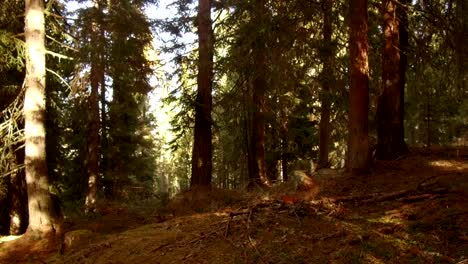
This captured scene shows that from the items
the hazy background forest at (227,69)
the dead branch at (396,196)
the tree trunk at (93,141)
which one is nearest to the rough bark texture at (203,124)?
the hazy background forest at (227,69)

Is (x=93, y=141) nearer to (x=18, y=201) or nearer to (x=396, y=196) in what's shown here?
(x=18, y=201)

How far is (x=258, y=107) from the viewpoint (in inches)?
639

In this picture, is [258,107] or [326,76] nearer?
[326,76]

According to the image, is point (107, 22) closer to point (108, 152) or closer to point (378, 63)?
point (378, 63)

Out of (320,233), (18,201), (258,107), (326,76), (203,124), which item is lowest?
(18,201)

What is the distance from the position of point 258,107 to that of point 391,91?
5.59m

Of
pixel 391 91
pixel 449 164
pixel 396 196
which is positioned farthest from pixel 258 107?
pixel 396 196

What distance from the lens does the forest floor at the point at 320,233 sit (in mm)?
5520

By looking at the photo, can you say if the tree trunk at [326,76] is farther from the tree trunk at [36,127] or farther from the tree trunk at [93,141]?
the tree trunk at [93,141]

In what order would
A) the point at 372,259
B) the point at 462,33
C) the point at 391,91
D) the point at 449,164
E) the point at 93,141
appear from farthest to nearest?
the point at 93,141 → the point at 391,91 → the point at 449,164 → the point at 462,33 → the point at 372,259

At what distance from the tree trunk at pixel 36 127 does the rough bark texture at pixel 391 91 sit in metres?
8.18

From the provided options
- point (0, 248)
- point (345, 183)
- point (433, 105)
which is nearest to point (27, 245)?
point (0, 248)

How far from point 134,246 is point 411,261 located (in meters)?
4.36

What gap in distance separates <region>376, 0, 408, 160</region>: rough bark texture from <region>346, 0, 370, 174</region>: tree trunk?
145 cm
